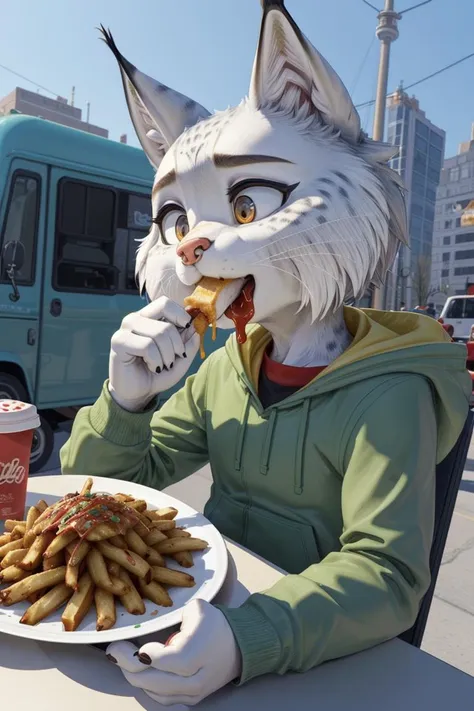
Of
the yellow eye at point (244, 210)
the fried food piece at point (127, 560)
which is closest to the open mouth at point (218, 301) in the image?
the yellow eye at point (244, 210)

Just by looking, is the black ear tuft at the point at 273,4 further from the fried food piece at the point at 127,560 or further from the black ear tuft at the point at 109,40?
the fried food piece at the point at 127,560

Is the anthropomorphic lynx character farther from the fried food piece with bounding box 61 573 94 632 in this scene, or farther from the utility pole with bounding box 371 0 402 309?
the utility pole with bounding box 371 0 402 309

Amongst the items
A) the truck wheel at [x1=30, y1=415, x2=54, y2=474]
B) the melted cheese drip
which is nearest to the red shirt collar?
the melted cheese drip

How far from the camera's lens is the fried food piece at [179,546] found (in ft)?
3.79

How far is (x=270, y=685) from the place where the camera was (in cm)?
88

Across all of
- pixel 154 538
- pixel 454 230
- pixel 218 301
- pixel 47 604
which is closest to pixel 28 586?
pixel 47 604

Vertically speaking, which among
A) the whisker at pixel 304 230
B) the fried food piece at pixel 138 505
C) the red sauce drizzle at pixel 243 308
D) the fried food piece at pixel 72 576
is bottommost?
the fried food piece at pixel 72 576

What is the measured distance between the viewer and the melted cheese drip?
128cm

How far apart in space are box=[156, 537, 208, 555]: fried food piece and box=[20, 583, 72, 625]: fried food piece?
0.70 feet

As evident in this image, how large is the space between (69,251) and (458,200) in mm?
77811

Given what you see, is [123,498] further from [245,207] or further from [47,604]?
[245,207]

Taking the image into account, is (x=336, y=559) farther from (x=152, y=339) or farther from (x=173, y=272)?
(x=173, y=272)

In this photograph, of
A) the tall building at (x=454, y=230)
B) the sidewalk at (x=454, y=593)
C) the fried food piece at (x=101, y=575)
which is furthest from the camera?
the tall building at (x=454, y=230)

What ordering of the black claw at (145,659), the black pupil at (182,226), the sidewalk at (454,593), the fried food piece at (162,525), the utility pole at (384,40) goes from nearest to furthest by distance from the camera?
the black claw at (145,659) < the fried food piece at (162,525) < the black pupil at (182,226) < the sidewalk at (454,593) < the utility pole at (384,40)
